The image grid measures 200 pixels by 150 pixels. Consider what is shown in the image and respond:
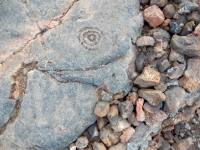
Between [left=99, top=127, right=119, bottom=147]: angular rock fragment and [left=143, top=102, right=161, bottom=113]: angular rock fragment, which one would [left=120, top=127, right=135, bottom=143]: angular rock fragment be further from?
[left=143, top=102, right=161, bottom=113]: angular rock fragment

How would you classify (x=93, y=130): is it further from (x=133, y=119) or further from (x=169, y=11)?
(x=169, y=11)

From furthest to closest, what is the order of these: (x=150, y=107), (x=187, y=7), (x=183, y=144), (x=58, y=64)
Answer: (x=183, y=144)
(x=187, y=7)
(x=150, y=107)
(x=58, y=64)

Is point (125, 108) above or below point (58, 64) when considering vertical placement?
below

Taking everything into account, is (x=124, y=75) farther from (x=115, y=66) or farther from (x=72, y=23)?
(x=72, y=23)

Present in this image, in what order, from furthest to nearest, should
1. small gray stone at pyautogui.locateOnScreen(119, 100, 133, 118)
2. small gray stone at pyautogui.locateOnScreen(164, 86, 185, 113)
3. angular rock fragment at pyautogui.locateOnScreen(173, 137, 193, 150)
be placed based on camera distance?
1. angular rock fragment at pyautogui.locateOnScreen(173, 137, 193, 150)
2. small gray stone at pyautogui.locateOnScreen(164, 86, 185, 113)
3. small gray stone at pyautogui.locateOnScreen(119, 100, 133, 118)

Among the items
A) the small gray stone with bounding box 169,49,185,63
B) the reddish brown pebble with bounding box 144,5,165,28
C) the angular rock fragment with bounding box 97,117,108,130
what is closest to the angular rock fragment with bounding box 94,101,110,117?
the angular rock fragment with bounding box 97,117,108,130

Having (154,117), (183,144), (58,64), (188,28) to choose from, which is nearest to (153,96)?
(154,117)

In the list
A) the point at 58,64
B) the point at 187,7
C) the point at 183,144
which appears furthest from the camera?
the point at 183,144
